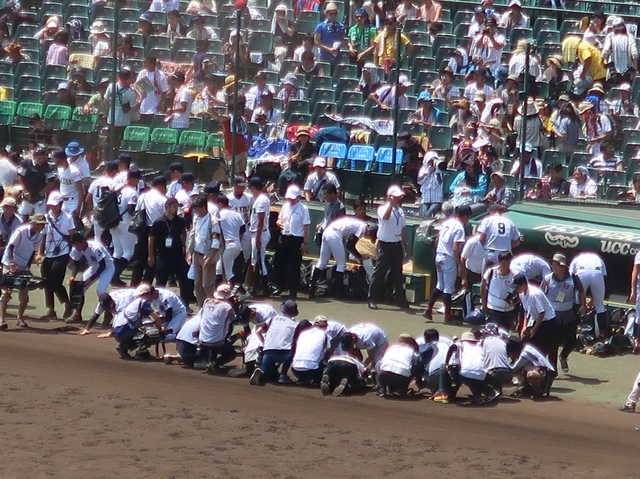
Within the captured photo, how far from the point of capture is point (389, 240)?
16.4 metres

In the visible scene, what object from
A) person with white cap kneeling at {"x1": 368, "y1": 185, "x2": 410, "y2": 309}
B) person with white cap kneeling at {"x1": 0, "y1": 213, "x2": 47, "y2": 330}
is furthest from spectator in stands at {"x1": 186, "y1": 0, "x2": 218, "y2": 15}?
person with white cap kneeling at {"x1": 0, "y1": 213, "x2": 47, "y2": 330}

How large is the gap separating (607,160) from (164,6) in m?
9.17

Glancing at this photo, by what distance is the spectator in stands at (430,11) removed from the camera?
2198 centimetres

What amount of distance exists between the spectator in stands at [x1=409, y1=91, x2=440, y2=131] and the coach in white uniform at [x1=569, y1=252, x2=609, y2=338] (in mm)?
4802

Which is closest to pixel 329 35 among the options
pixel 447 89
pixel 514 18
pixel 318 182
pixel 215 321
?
pixel 447 89

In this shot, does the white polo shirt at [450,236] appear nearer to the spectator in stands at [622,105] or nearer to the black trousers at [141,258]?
the black trousers at [141,258]

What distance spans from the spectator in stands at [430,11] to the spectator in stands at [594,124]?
12.8 ft

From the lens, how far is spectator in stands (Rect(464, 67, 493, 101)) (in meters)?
19.6

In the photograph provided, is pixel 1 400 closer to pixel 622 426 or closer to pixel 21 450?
pixel 21 450

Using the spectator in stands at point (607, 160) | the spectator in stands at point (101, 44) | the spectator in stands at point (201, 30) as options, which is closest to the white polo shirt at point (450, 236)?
the spectator in stands at point (607, 160)

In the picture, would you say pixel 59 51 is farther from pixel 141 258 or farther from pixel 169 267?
pixel 169 267

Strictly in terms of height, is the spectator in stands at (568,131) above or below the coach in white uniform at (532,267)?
above

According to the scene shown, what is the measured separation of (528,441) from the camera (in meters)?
11.8

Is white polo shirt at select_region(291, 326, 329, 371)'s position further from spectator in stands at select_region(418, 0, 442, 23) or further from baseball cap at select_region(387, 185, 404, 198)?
spectator in stands at select_region(418, 0, 442, 23)
